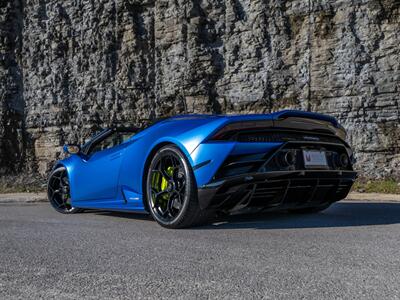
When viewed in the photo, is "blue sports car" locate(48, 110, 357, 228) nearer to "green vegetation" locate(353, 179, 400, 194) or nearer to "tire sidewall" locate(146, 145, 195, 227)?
"tire sidewall" locate(146, 145, 195, 227)

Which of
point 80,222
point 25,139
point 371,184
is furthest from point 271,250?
point 25,139

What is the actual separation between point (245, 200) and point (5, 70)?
13.7 meters

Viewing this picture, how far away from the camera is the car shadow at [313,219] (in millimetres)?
4074

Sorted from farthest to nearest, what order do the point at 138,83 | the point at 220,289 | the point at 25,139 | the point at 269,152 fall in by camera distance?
the point at 25,139 → the point at 138,83 → the point at 269,152 → the point at 220,289

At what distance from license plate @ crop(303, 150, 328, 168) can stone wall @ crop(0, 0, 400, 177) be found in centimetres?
650

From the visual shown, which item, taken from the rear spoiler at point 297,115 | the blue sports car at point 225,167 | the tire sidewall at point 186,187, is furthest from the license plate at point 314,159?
the tire sidewall at point 186,187

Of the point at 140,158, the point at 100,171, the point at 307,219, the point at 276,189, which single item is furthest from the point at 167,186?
the point at 307,219

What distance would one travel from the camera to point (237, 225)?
4141 mm

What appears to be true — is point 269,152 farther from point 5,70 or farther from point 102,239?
point 5,70

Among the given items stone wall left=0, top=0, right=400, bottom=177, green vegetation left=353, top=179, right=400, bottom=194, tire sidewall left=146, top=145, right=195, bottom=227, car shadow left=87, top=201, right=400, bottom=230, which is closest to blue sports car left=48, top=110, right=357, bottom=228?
tire sidewall left=146, top=145, right=195, bottom=227

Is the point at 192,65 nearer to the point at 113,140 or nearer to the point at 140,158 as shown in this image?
the point at 113,140

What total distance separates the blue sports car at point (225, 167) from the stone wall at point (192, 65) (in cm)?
645

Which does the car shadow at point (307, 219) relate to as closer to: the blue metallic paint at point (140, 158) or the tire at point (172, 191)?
the tire at point (172, 191)

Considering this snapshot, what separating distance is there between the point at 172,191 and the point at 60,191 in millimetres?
2454
